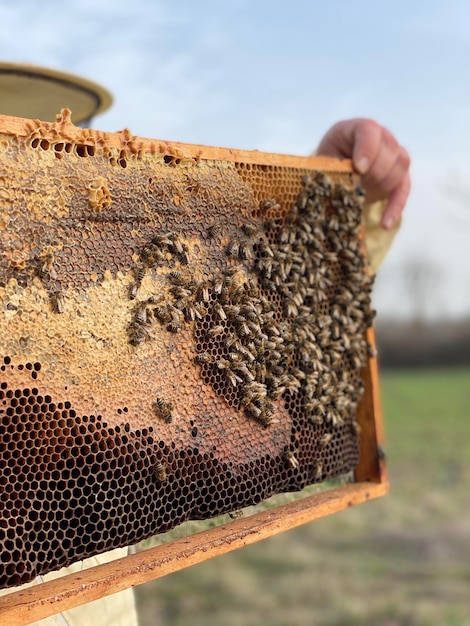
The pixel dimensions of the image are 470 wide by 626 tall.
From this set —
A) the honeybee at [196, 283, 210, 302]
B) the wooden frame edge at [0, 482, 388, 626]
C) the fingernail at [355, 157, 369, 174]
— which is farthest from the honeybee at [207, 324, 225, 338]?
the fingernail at [355, 157, 369, 174]

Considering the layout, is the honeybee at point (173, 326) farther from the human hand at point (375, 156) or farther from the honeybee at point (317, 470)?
the human hand at point (375, 156)

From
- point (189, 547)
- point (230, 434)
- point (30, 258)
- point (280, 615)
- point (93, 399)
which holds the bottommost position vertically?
point (280, 615)

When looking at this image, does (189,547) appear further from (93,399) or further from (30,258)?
(30,258)

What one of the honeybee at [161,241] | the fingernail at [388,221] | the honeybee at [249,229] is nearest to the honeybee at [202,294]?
the honeybee at [161,241]

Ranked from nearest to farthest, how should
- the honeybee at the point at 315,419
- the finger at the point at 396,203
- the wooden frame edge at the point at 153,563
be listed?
the wooden frame edge at the point at 153,563 → the honeybee at the point at 315,419 → the finger at the point at 396,203

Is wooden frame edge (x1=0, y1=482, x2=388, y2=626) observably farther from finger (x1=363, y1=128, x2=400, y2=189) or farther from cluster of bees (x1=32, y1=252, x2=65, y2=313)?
finger (x1=363, y1=128, x2=400, y2=189)

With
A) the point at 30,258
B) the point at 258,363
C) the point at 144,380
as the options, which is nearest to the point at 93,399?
the point at 144,380

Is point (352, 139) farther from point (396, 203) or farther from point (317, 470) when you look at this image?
point (317, 470)
